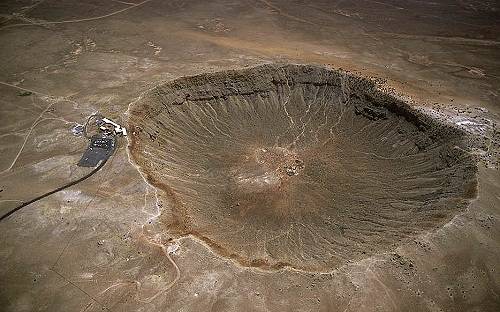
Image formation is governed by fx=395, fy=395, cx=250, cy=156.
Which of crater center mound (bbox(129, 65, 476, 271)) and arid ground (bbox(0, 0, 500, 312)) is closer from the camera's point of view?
arid ground (bbox(0, 0, 500, 312))

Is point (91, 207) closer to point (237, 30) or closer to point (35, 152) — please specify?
point (35, 152)

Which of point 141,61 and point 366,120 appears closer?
point 366,120

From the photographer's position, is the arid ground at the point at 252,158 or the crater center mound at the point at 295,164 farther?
the crater center mound at the point at 295,164

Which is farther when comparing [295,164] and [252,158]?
[252,158]

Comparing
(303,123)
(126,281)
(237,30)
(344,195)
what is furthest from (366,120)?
(126,281)
